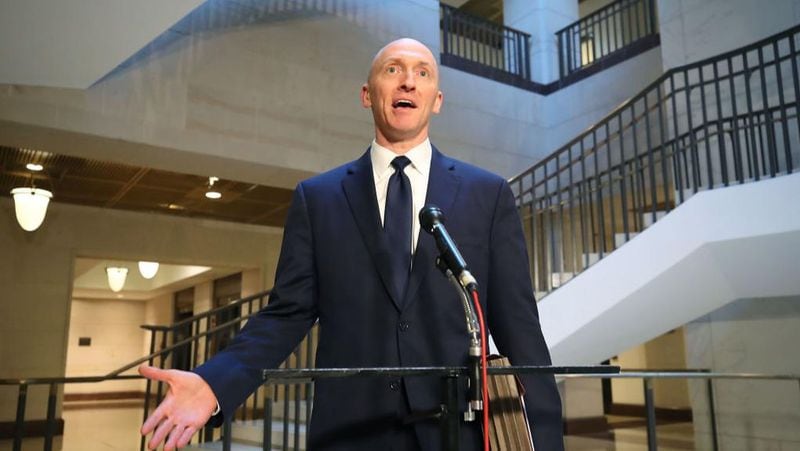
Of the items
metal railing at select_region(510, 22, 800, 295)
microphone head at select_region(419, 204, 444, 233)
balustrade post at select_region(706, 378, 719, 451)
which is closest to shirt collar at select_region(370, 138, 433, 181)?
microphone head at select_region(419, 204, 444, 233)

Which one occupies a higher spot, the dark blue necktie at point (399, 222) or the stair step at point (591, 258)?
the stair step at point (591, 258)

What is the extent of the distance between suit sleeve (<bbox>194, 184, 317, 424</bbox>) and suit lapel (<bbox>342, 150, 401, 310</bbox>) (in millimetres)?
109

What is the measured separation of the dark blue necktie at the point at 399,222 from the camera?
47.6 inches

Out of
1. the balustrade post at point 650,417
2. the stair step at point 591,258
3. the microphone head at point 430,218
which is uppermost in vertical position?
the stair step at point 591,258

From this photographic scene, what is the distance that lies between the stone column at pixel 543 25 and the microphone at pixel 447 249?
27.5 feet

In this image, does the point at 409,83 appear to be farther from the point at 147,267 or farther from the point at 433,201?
the point at 147,267

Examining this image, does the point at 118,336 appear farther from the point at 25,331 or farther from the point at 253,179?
the point at 253,179

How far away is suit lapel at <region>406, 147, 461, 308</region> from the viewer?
1195mm

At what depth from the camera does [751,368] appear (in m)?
5.50

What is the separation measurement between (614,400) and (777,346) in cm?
629

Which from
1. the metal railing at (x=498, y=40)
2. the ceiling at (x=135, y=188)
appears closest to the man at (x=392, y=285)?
the ceiling at (x=135, y=188)

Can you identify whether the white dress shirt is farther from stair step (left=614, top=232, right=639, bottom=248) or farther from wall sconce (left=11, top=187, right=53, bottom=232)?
wall sconce (left=11, top=187, right=53, bottom=232)

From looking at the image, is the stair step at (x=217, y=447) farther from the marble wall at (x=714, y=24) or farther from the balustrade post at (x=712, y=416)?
the marble wall at (x=714, y=24)

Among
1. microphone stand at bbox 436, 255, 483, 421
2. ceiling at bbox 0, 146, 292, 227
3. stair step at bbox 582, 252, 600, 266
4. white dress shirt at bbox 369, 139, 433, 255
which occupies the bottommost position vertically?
microphone stand at bbox 436, 255, 483, 421
